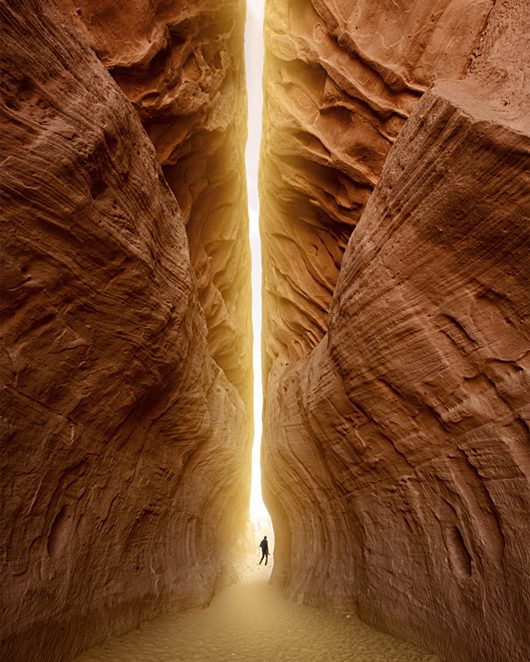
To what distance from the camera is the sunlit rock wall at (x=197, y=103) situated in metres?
7.70

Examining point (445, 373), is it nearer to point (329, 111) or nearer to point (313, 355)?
point (313, 355)

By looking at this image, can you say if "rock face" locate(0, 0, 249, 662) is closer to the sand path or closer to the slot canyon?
the slot canyon

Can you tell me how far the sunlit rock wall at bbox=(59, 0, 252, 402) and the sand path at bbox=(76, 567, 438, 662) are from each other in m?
8.70

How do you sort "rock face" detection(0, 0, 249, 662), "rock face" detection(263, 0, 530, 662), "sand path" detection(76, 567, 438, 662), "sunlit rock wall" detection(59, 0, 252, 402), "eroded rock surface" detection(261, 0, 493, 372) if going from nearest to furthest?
"rock face" detection(0, 0, 249, 662)
"rock face" detection(263, 0, 530, 662)
"sand path" detection(76, 567, 438, 662)
"sunlit rock wall" detection(59, 0, 252, 402)
"eroded rock surface" detection(261, 0, 493, 372)

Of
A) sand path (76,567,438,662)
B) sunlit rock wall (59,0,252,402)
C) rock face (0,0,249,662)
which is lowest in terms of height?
sand path (76,567,438,662)

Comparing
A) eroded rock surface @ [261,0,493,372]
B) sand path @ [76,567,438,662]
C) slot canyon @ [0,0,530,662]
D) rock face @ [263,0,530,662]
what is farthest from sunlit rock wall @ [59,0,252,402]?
sand path @ [76,567,438,662]

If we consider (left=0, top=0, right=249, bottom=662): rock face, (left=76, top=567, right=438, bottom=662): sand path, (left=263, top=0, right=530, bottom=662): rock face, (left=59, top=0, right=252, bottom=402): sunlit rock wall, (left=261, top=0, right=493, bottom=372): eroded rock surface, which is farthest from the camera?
(left=261, top=0, right=493, bottom=372): eroded rock surface

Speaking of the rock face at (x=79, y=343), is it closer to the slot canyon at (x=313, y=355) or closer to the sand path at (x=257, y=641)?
the slot canyon at (x=313, y=355)

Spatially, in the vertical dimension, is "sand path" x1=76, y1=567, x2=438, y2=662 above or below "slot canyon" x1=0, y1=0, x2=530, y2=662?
below

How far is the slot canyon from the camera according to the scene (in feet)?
14.3

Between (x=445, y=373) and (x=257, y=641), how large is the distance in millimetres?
5343

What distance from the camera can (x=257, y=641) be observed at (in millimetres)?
6645

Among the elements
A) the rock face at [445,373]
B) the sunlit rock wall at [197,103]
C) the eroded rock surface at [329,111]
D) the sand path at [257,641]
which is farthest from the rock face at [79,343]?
the eroded rock surface at [329,111]

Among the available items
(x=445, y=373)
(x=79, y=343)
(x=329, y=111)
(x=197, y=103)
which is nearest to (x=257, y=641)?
(x=445, y=373)
